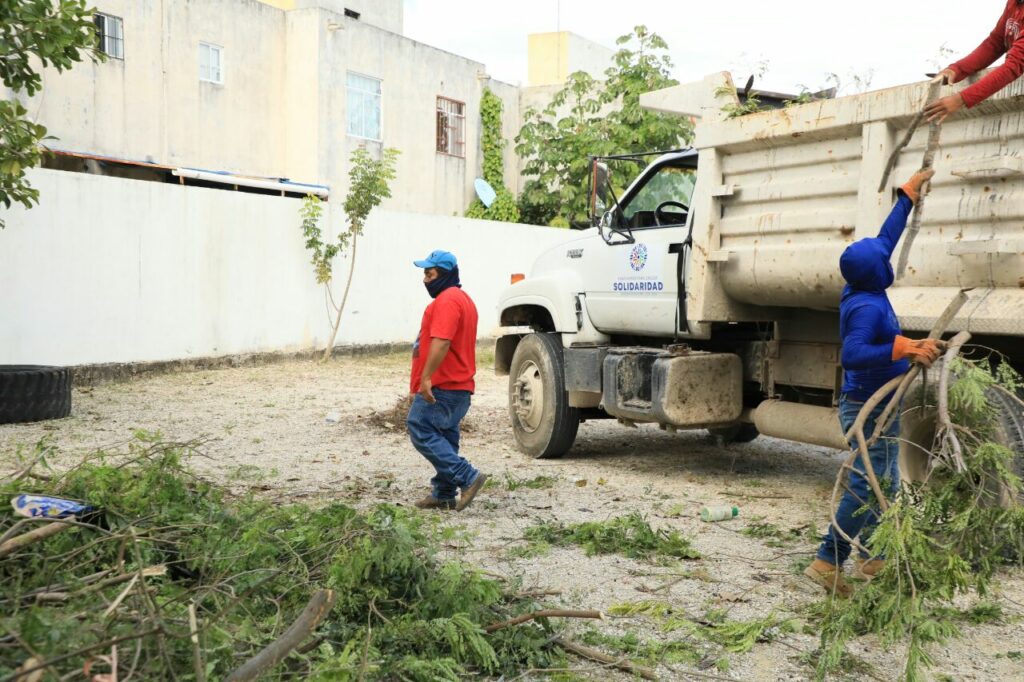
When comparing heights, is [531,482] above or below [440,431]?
below

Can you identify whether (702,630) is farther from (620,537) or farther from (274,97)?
(274,97)

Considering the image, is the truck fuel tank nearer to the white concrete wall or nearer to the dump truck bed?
the dump truck bed

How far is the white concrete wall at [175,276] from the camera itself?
11.8 meters

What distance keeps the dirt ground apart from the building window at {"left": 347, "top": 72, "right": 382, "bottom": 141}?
381 inches

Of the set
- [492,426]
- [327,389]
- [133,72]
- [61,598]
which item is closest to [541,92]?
[133,72]

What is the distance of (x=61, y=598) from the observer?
304 centimetres

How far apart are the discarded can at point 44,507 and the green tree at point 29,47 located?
4.45 m

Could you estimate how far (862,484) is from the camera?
4.85 metres

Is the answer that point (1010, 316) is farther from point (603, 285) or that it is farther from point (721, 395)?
point (603, 285)

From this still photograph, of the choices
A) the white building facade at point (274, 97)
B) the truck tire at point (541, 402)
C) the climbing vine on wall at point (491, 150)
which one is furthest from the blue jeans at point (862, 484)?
the climbing vine on wall at point (491, 150)

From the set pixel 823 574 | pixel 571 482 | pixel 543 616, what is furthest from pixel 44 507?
pixel 571 482

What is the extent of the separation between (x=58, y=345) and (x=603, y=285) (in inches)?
272

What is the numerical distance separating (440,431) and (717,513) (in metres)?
1.84

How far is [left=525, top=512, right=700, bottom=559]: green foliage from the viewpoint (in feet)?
18.7
